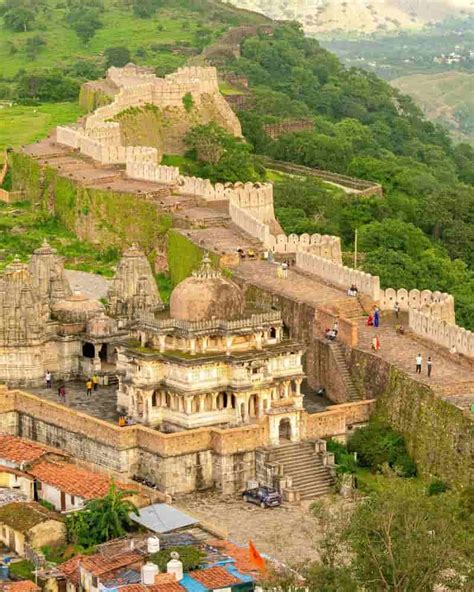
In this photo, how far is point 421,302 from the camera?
61094 millimetres

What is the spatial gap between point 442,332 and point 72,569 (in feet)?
A: 48.8

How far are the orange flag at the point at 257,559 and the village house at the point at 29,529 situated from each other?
4871 mm

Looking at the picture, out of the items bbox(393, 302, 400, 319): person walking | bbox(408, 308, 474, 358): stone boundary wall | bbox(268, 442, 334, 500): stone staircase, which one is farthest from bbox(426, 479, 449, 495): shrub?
bbox(393, 302, 400, 319): person walking

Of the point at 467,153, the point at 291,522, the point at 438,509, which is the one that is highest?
the point at 438,509

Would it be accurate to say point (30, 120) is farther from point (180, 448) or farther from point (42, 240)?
point (180, 448)

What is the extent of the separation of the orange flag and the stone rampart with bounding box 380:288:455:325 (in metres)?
15.6

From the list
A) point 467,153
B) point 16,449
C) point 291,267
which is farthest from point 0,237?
point 467,153

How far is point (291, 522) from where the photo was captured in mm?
50344

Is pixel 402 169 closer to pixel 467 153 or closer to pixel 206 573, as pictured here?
pixel 467 153

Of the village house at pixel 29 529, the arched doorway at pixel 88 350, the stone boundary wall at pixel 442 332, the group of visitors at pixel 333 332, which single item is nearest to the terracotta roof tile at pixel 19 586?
the village house at pixel 29 529

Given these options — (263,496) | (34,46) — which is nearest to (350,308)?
(263,496)

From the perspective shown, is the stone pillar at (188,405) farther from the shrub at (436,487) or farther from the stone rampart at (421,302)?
the stone rampart at (421,302)

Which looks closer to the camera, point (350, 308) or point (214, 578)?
point (214, 578)

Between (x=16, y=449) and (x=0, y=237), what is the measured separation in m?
22.0
